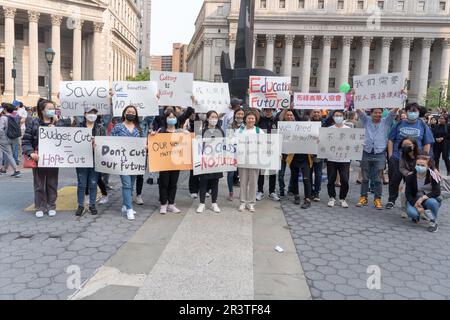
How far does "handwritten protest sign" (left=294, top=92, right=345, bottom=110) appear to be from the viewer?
30.1ft

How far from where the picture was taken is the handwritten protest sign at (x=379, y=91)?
7.52m

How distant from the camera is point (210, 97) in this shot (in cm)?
882

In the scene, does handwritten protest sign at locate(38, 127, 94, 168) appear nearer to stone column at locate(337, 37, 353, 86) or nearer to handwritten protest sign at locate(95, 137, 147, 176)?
handwritten protest sign at locate(95, 137, 147, 176)

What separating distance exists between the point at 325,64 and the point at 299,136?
230 feet

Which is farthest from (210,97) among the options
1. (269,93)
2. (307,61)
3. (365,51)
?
(365,51)

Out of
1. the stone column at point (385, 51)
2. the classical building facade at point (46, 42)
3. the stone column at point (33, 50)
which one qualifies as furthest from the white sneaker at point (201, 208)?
the stone column at point (385, 51)

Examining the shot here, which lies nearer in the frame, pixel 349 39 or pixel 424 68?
pixel 349 39

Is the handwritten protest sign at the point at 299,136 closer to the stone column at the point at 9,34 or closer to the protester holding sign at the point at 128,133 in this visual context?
the protester holding sign at the point at 128,133

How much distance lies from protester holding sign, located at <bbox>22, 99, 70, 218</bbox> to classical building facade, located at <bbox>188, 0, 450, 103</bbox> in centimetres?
7014

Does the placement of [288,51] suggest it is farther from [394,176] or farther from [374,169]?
[394,176]

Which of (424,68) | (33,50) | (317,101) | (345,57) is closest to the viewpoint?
(317,101)

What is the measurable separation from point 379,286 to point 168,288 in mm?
Result: 2270

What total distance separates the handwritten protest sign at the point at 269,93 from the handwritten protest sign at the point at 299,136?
3.61ft

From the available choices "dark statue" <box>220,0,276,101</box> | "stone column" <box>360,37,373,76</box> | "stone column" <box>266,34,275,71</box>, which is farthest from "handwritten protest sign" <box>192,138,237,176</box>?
"stone column" <box>360,37,373,76</box>
